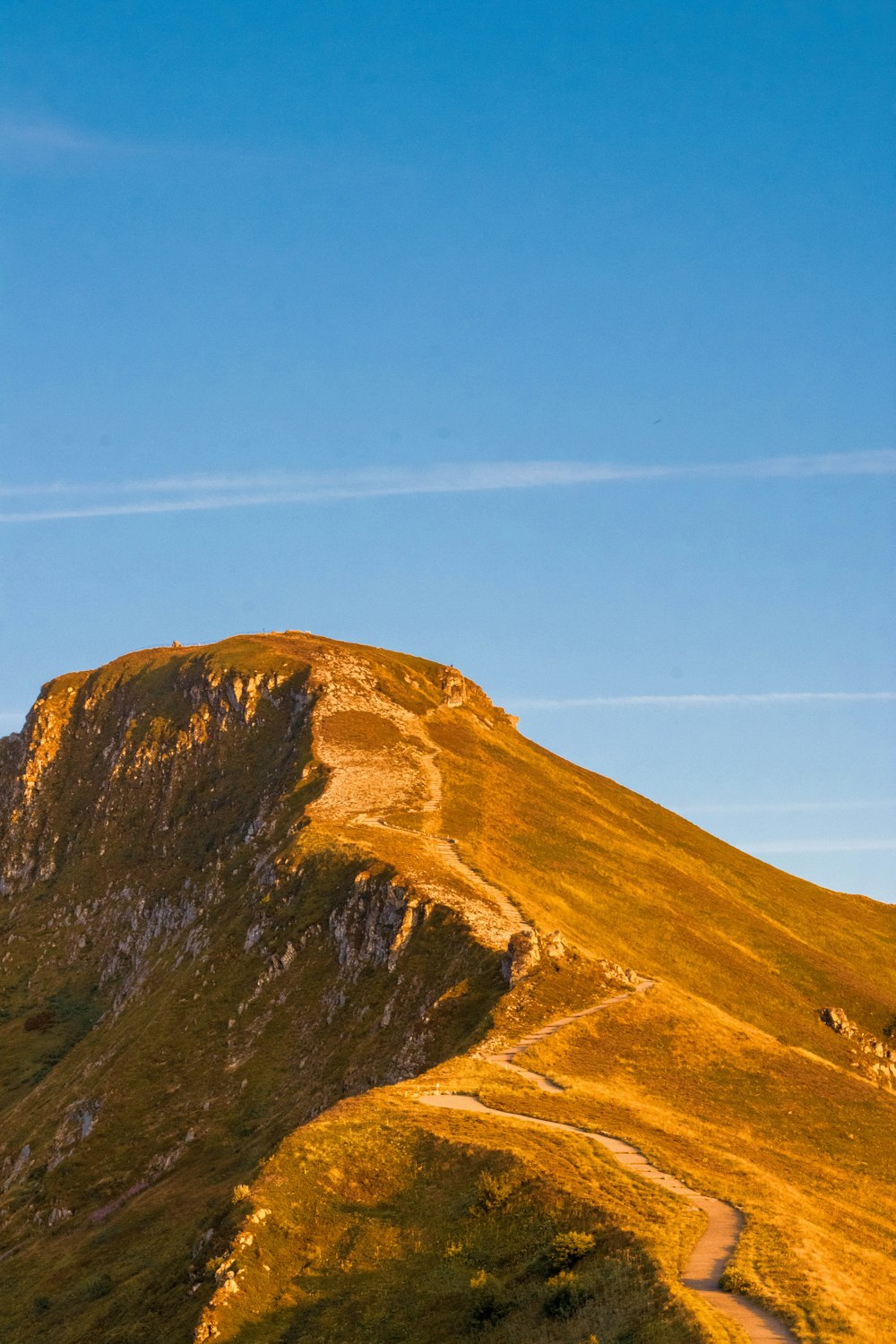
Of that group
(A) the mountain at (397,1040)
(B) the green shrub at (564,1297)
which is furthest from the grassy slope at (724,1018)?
(B) the green shrub at (564,1297)

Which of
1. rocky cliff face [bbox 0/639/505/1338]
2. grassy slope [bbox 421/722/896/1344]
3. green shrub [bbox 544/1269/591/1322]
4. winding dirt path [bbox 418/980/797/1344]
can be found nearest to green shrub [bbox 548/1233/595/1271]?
green shrub [bbox 544/1269/591/1322]

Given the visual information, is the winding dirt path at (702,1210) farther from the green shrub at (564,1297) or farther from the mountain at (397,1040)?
the green shrub at (564,1297)

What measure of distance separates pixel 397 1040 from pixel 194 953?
141ft

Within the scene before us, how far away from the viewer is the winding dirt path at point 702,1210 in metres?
28.5

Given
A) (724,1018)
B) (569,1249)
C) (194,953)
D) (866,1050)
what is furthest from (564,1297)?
(194,953)

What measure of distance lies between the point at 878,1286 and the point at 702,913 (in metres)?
97.3

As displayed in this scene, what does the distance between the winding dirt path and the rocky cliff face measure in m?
11.5

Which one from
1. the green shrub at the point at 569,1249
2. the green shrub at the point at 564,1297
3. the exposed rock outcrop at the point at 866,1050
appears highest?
the exposed rock outcrop at the point at 866,1050

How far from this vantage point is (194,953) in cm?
11056

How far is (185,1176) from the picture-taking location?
241ft

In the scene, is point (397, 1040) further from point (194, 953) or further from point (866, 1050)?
point (866, 1050)

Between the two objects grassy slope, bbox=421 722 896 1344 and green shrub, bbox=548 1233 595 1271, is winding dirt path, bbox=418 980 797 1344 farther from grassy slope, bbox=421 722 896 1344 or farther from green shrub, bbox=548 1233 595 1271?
green shrub, bbox=548 1233 595 1271

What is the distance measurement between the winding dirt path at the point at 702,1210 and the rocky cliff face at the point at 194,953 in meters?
11.5

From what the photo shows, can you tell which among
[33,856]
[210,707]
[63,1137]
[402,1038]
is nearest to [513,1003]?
[402,1038]
